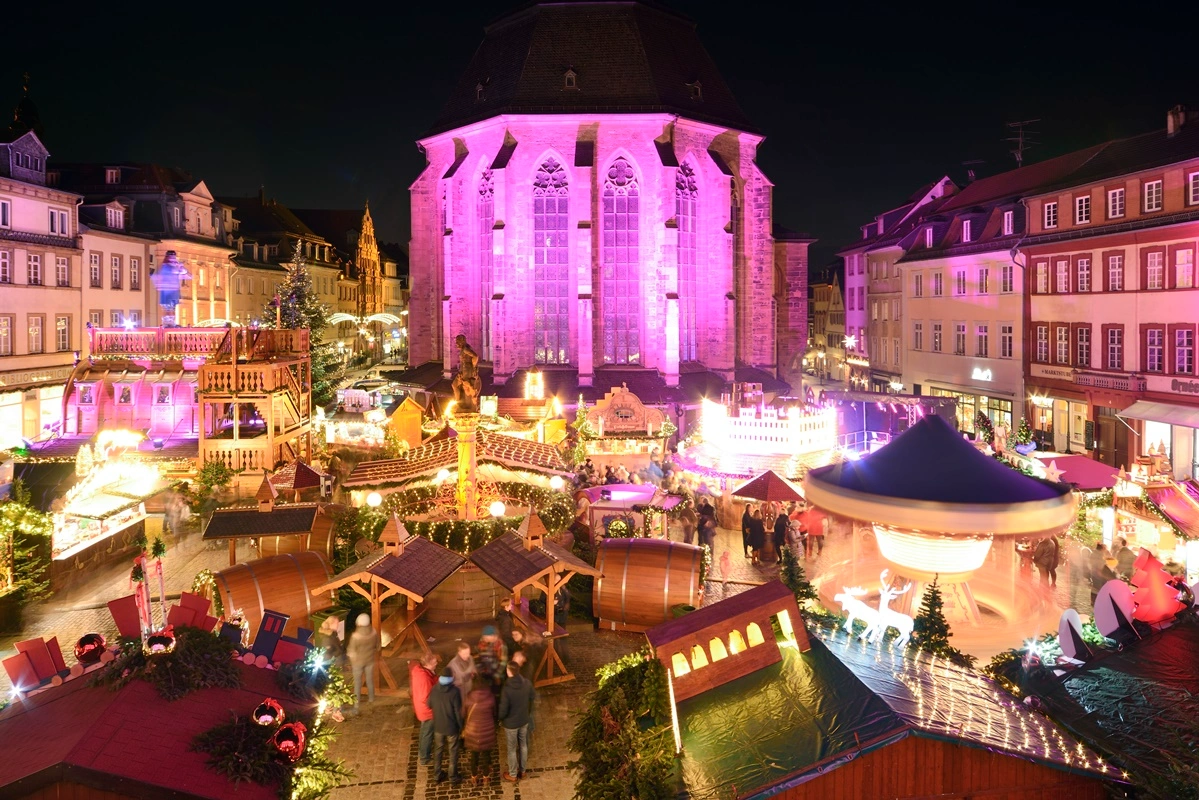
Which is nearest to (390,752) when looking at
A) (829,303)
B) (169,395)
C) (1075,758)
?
(1075,758)

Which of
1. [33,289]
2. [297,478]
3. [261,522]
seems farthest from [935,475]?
[33,289]

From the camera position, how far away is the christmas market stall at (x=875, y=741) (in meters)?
5.41

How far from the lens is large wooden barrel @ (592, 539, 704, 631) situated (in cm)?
1337

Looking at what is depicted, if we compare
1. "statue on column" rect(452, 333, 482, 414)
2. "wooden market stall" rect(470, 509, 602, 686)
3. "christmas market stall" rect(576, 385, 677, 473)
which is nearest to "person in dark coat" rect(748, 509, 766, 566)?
"wooden market stall" rect(470, 509, 602, 686)

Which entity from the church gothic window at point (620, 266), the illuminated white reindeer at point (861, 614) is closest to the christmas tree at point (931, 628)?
the illuminated white reindeer at point (861, 614)

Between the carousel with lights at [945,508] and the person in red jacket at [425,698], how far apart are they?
5659 mm

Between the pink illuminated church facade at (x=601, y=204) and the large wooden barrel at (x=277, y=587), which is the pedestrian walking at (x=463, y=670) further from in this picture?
the pink illuminated church facade at (x=601, y=204)

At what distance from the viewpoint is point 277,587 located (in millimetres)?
12766

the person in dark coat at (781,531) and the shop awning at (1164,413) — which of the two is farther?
the shop awning at (1164,413)

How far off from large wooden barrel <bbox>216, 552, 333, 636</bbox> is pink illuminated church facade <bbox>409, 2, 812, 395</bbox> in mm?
21924

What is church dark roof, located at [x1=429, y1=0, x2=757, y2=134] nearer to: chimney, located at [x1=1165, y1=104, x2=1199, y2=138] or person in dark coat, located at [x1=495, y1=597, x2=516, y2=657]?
chimney, located at [x1=1165, y1=104, x2=1199, y2=138]

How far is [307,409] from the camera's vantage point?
28.8 meters

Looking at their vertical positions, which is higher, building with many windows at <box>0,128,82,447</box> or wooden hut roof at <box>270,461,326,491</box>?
building with many windows at <box>0,128,82,447</box>

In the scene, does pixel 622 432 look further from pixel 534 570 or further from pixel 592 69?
pixel 592 69
